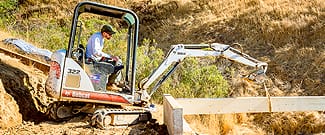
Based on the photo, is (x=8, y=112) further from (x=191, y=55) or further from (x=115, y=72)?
(x=191, y=55)

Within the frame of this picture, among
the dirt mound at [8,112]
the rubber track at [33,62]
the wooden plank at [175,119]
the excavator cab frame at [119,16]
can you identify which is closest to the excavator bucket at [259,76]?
the wooden plank at [175,119]

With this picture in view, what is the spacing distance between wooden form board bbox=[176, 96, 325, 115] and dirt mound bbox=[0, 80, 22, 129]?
248 cm

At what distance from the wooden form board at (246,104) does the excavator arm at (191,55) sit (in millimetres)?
558

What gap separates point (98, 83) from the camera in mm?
6953

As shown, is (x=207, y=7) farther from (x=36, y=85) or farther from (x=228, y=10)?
(x=36, y=85)

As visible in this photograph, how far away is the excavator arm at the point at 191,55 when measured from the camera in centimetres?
760

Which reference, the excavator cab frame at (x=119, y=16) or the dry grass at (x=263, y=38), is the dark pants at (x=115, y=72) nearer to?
the excavator cab frame at (x=119, y=16)

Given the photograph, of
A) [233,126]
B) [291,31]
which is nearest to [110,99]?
[233,126]

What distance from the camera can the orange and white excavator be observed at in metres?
6.72

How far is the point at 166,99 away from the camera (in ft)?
23.2

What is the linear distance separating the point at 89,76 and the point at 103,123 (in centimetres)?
70

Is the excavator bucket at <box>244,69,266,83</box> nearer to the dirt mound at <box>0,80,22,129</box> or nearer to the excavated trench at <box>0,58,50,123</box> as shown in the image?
the excavated trench at <box>0,58,50,123</box>

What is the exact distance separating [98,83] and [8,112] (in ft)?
4.28

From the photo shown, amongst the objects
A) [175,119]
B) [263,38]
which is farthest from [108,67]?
[263,38]
